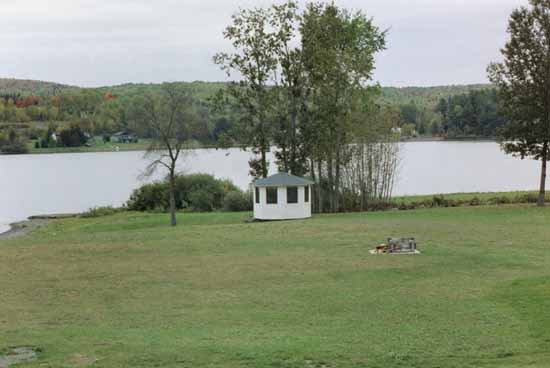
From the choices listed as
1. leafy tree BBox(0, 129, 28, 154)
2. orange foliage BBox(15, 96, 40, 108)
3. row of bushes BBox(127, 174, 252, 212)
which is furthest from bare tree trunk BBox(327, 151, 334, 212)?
orange foliage BBox(15, 96, 40, 108)

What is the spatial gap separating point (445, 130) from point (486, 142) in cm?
900

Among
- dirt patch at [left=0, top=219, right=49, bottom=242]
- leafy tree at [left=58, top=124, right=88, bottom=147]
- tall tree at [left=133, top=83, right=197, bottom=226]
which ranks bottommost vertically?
dirt patch at [left=0, top=219, right=49, bottom=242]

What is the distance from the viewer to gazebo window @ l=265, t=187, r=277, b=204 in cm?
3850

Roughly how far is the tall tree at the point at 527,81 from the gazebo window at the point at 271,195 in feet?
37.9

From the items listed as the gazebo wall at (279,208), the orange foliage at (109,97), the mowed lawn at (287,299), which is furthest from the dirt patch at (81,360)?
the orange foliage at (109,97)

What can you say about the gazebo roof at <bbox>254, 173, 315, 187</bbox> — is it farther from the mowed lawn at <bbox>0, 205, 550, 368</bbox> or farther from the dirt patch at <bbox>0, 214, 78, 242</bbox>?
the dirt patch at <bbox>0, 214, 78, 242</bbox>

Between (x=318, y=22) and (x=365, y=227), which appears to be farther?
(x=318, y=22)

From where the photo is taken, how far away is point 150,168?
3972 cm

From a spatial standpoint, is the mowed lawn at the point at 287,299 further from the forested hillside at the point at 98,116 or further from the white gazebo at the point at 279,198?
the forested hillside at the point at 98,116

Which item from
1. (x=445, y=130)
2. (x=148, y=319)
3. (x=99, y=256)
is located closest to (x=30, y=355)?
(x=148, y=319)

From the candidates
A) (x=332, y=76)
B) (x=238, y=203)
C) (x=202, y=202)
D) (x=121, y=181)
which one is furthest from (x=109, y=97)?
(x=332, y=76)

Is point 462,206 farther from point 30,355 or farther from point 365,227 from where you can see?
point 30,355

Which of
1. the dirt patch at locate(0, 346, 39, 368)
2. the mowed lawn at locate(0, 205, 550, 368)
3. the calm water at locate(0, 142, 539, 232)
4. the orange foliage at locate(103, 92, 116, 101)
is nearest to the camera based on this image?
the dirt patch at locate(0, 346, 39, 368)

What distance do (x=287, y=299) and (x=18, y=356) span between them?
6523mm
